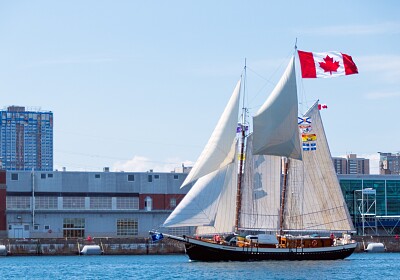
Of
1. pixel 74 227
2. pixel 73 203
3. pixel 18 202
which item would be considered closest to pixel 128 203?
pixel 73 203

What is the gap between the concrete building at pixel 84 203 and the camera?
129 metres

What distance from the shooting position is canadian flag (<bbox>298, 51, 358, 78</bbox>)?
93.1 metres

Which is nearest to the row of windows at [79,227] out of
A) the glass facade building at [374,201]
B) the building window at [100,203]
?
the building window at [100,203]

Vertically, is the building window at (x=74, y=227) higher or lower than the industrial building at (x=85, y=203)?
lower

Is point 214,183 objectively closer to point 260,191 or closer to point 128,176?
point 260,191

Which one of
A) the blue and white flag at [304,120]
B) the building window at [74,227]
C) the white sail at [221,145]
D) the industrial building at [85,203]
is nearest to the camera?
the white sail at [221,145]

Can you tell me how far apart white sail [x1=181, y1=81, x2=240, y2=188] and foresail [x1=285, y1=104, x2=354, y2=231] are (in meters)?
7.60

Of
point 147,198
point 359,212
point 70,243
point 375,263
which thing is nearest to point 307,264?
point 375,263

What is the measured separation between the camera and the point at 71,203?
132 meters

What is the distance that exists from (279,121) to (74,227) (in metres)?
46.5

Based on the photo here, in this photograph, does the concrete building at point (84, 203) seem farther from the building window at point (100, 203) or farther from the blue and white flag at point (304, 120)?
the blue and white flag at point (304, 120)

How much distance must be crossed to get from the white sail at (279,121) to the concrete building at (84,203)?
3908cm

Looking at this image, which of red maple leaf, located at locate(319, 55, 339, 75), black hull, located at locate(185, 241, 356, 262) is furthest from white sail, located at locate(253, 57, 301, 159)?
black hull, located at locate(185, 241, 356, 262)

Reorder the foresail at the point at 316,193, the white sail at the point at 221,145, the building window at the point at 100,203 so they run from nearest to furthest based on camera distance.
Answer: the white sail at the point at 221,145
the foresail at the point at 316,193
the building window at the point at 100,203
